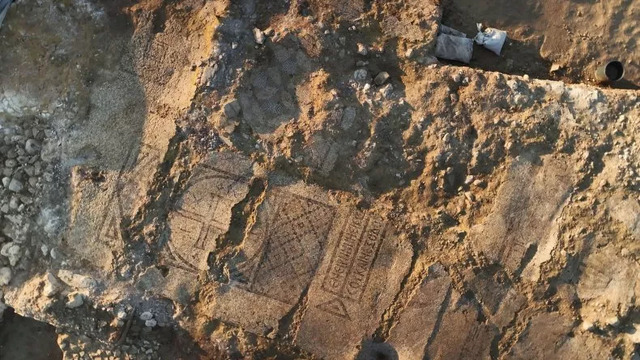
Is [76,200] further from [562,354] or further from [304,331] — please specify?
[562,354]

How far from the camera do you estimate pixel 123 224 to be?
439 centimetres

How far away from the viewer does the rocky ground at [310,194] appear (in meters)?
4.16

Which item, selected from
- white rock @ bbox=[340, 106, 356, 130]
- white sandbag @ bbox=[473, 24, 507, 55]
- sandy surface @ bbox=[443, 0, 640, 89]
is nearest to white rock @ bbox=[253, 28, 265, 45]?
white rock @ bbox=[340, 106, 356, 130]

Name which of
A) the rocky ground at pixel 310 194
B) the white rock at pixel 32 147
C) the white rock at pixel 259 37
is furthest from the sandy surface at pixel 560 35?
the white rock at pixel 32 147

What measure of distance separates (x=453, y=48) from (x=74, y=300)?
3507 millimetres

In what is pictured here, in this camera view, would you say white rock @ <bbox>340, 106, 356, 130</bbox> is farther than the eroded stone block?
Yes

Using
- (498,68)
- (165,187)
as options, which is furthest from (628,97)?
(165,187)

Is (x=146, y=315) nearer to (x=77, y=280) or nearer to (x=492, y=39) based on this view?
(x=77, y=280)

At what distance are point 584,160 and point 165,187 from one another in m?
3.09

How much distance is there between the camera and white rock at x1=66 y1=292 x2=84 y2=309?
435cm

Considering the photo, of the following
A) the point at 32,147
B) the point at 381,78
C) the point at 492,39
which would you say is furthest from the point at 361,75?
the point at 32,147

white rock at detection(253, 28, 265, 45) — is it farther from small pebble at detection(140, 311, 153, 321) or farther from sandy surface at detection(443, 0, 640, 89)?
small pebble at detection(140, 311, 153, 321)

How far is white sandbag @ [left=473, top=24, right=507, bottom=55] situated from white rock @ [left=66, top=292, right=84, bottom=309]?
12.2 feet

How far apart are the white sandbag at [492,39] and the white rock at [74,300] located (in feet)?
12.2
